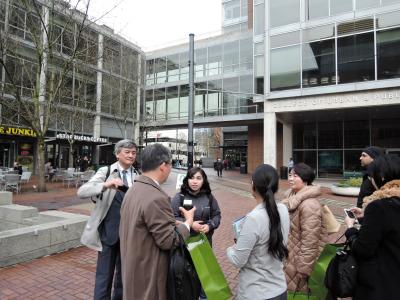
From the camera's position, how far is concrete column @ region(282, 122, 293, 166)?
24.8 m

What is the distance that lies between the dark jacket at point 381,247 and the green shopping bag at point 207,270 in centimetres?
96

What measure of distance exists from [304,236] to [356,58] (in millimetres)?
18553


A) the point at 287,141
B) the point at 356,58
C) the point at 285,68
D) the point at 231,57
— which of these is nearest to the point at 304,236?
the point at 356,58

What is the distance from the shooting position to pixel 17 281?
4.40 m

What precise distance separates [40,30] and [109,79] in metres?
10.9

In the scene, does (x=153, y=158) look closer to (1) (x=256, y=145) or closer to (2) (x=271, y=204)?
(2) (x=271, y=204)

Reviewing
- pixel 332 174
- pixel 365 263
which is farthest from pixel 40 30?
pixel 332 174

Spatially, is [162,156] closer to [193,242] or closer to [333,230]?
[193,242]

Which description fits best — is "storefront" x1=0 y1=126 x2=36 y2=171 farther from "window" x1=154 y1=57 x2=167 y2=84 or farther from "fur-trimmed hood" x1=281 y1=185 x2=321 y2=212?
"fur-trimmed hood" x1=281 y1=185 x2=321 y2=212

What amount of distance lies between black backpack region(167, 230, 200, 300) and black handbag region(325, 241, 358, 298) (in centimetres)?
97

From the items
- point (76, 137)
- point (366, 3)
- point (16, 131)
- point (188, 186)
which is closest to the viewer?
point (188, 186)

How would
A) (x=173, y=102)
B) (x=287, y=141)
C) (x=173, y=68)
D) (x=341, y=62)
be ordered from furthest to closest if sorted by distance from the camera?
(x=173, y=68)
(x=173, y=102)
(x=287, y=141)
(x=341, y=62)

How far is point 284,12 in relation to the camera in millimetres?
20672

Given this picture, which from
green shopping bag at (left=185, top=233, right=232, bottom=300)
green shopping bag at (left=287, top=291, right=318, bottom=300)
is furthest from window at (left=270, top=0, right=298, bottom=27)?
green shopping bag at (left=185, top=233, right=232, bottom=300)
